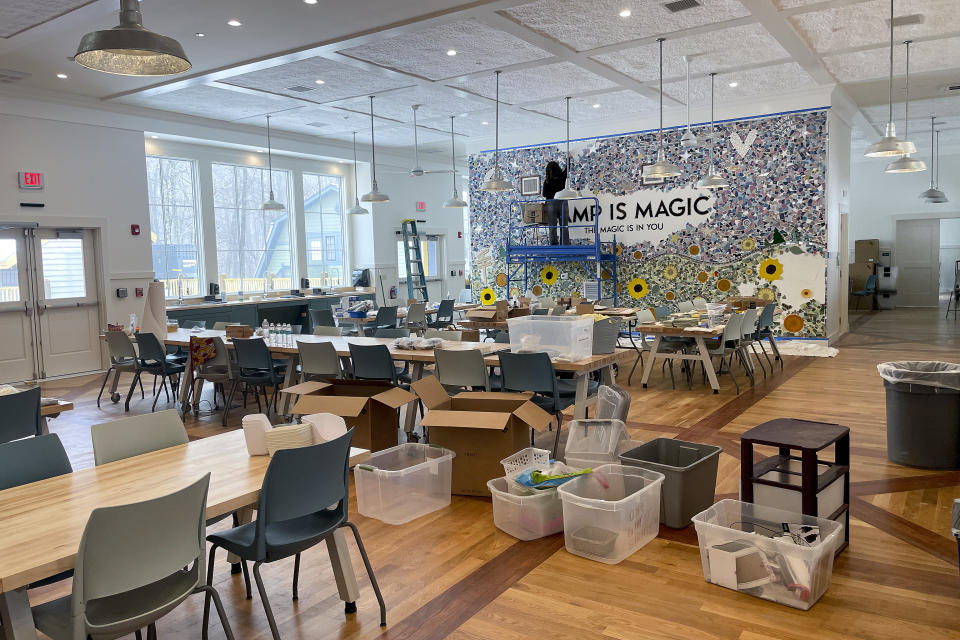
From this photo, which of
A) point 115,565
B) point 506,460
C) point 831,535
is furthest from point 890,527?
point 115,565

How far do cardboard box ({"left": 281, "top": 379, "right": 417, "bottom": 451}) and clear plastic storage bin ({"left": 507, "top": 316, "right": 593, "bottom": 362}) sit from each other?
3.20ft

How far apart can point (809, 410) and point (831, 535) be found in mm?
3768

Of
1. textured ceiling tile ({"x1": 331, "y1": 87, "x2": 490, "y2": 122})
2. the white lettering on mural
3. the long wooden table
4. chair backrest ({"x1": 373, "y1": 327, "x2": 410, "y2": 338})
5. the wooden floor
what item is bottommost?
the wooden floor

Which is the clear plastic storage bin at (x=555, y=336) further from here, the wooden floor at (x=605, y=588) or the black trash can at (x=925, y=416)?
the black trash can at (x=925, y=416)

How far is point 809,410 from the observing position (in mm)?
6344

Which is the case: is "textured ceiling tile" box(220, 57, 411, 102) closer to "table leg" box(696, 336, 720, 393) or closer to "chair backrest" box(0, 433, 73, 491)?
"table leg" box(696, 336, 720, 393)

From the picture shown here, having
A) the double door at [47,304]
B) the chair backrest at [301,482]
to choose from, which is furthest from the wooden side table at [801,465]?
the double door at [47,304]

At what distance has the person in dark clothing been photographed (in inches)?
467

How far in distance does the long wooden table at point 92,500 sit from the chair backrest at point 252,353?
3.15m

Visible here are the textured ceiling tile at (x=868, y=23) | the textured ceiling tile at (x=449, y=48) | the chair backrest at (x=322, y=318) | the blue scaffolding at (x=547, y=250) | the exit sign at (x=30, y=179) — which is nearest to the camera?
the textured ceiling tile at (x=868, y=23)

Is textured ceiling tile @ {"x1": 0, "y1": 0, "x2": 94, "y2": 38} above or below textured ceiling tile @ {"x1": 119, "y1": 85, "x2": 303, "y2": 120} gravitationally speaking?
below

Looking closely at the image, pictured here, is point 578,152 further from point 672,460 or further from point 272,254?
point 672,460

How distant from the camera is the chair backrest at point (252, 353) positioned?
20.5 ft

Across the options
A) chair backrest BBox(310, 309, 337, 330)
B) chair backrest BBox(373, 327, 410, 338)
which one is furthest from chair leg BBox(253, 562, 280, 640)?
chair backrest BBox(310, 309, 337, 330)
